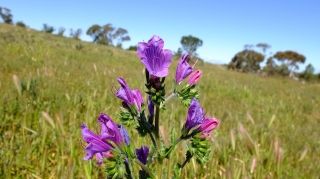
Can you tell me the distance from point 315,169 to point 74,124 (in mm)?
2183

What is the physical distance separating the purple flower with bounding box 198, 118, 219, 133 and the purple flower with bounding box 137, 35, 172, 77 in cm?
28

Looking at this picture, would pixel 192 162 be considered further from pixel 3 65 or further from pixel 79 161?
pixel 3 65

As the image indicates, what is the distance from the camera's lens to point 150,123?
1.04 meters

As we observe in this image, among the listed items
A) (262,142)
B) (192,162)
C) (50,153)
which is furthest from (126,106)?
(262,142)

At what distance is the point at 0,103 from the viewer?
2809 mm

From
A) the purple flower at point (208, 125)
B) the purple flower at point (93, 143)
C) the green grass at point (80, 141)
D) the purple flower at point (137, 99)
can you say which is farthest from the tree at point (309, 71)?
the purple flower at point (93, 143)

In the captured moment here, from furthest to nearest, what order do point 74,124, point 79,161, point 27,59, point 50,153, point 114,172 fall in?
point 27,59, point 74,124, point 50,153, point 79,161, point 114,172

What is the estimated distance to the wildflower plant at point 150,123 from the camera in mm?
947

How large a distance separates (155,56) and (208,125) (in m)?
0.33

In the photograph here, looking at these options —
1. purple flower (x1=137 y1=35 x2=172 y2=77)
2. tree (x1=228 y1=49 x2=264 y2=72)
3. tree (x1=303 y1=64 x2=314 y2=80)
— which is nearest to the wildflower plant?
purple flower (x1=137 y1=35 x2=172 y2=77)

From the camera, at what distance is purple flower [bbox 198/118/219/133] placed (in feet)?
3.46

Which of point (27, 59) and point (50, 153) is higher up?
point (27, 59)

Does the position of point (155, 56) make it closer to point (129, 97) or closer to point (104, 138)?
point (129, 97)

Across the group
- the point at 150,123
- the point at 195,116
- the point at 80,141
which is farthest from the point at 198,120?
the point at 80,141
